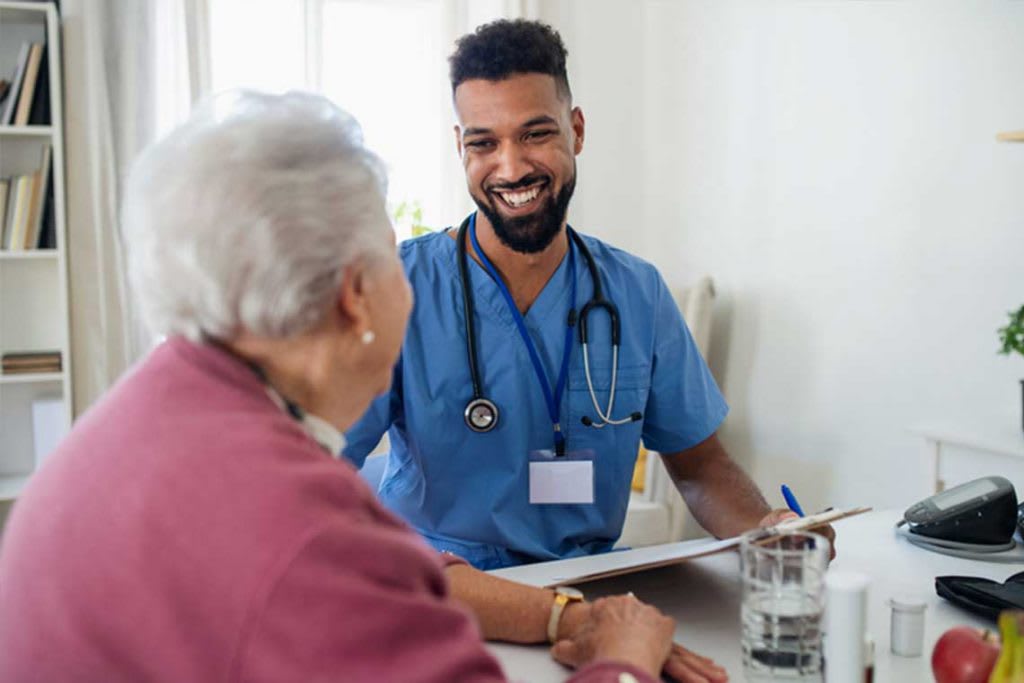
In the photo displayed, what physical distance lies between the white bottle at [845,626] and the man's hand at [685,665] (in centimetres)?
13

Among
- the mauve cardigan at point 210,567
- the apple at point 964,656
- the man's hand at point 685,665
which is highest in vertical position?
the mauve cardigan at point 210,567

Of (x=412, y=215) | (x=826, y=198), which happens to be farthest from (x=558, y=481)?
(x=412, y=215)

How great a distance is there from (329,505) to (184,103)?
301 cm

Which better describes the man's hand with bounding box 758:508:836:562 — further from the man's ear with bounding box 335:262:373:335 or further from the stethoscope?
the man's ear with bounding box 335:262:373:335

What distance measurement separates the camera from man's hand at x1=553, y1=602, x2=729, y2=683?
108 centimetres

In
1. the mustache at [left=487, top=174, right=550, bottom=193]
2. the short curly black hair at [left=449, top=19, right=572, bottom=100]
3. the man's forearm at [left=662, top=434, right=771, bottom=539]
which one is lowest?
the man's forearm at [left=662, top=434, right=771, bottom=539]

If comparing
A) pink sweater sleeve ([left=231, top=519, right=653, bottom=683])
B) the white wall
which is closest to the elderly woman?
pink sweater sleeve ([left=231, top=519, right=653, bottom=683])

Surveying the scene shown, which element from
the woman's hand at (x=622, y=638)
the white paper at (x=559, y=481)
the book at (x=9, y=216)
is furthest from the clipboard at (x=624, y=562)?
the book at (x=9, y=216)

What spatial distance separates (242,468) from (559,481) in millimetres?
1008

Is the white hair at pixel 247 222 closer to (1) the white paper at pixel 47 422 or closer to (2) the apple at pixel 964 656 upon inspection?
(2) the apple at pixel 964 656

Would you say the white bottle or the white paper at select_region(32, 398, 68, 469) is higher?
the white bottle

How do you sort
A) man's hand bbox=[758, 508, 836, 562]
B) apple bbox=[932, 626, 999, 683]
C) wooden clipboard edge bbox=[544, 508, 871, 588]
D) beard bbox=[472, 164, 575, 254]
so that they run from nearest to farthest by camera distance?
apple bbox=[932, 626, 999, 683], wooden clipboard edge bbox=[544, 508, 871, 588], man's hand bbox=[758, 508, 836, 562], beard bbox=[472, 164, 575, 254]

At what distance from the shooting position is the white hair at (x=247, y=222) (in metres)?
0.84

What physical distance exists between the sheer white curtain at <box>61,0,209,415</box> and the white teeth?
6.53ft
